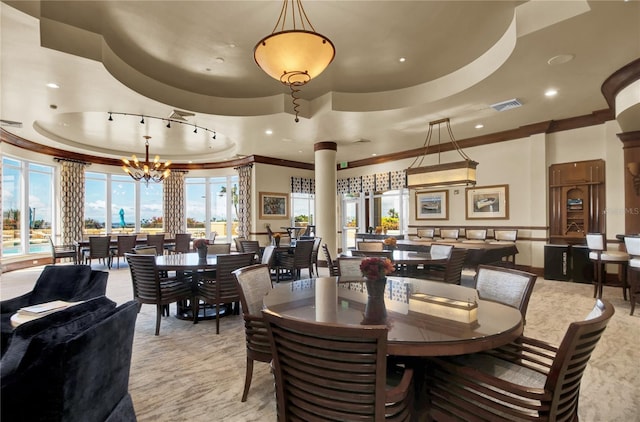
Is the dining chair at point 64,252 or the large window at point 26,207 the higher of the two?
the large window at point 26,207

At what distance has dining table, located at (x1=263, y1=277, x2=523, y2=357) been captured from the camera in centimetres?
134

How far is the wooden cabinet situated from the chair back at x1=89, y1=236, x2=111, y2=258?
10.6 meters

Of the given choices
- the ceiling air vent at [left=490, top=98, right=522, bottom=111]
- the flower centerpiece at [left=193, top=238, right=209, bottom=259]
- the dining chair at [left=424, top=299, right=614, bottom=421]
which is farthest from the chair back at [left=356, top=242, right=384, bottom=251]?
the ceiling air vent at [left=490, top=98, right=522, bottom=111]

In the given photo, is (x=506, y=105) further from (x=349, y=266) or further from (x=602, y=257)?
(x=349, y=266)

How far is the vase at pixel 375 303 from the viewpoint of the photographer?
168 centimetres

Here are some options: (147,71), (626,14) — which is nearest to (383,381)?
(626,14)

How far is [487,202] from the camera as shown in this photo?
7652 mm

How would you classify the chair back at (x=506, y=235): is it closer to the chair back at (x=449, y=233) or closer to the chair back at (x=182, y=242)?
the chair back at (x=449, y=233)

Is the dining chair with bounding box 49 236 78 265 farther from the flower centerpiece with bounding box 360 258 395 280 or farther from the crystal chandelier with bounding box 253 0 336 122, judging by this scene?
the flower centerpiece with bounding box 360 258 395 280

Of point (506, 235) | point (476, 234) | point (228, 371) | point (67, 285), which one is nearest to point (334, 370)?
point (228, 371)

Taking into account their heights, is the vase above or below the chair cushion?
above

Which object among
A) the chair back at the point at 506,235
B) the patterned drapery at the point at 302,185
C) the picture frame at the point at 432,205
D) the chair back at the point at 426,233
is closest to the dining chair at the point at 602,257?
the chair back at the point at 506,235

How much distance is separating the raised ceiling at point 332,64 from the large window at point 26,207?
2.06m

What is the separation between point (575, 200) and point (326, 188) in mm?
5250
